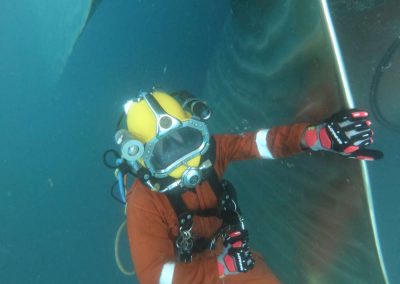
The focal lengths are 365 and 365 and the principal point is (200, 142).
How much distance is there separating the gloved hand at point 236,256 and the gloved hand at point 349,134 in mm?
889

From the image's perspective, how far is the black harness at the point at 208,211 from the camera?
8.66ft

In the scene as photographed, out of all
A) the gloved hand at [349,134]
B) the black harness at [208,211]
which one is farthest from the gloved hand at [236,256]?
the gloved hand at [349,134]

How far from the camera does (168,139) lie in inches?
99.6

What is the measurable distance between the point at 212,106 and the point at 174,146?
5.28ft

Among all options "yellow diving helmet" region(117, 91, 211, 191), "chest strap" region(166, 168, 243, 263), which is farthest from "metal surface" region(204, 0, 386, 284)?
"yellow diving helmet" region(117, 91, 211, 191)

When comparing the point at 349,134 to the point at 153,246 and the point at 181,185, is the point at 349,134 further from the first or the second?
the point at 153,246

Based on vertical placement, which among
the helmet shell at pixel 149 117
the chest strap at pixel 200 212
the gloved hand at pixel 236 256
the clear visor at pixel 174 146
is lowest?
the gloved hand at pixel 236 256

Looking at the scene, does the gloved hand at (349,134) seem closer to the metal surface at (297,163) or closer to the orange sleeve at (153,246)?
the metal surface at (297,163)

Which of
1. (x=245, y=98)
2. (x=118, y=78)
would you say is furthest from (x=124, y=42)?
(x=245, y=98)

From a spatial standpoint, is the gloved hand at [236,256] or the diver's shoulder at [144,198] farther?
the diver's shoulder at [144,198]

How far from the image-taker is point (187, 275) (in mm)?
2428

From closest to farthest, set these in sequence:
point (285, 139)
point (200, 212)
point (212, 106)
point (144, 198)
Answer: point (285, 139)
point (144, 198)
point (200, 212)
point (212, 106)

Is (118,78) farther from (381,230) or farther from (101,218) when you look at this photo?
(381,230)

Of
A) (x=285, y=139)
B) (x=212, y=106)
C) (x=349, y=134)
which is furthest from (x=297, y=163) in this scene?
(x=212, y=106)
